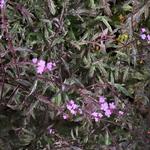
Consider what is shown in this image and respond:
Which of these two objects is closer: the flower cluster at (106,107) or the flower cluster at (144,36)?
the flower cluster at (106,107)

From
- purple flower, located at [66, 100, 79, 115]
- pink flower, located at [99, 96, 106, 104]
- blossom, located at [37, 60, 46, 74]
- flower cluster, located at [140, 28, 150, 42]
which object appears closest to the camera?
blossom, located at [37, 60, 46, 74]

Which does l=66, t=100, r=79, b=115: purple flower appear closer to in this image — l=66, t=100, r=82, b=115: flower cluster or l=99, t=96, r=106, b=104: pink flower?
l=66, t=100, r=82, b=115: flower cluster

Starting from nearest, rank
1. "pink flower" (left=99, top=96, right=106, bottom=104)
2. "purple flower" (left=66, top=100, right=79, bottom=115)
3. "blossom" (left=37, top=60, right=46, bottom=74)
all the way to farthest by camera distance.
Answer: "blossom" (left=37, top=60, right=46, bottom=74), "purple flower" (left=66, top=100, right=79, bottom=115), "pink flower" (left=99, top=96, right=106, bottom=104)

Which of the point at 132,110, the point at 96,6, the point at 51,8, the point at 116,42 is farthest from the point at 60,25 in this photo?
the point at 132,110

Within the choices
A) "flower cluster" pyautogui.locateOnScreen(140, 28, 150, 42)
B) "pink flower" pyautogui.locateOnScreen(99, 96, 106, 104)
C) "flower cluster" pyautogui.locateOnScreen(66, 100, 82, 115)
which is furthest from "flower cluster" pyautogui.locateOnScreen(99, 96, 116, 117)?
"flower cluster" pyautogui.locateOnScreen(140, 28, 150, 42)

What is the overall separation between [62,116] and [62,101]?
3.8 inches

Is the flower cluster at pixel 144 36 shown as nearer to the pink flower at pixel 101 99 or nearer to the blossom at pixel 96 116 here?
the pink flower at pixel 101 99

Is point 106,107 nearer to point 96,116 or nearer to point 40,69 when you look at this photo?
point 96,116

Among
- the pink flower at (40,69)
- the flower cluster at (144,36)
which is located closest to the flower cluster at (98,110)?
the pink flower at (40,69)

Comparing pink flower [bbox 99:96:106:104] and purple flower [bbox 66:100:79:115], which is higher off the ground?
pink flower [bbox 99:96:106:104]

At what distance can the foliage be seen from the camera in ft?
7.18

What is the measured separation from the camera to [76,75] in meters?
2.37

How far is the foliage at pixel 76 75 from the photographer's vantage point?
7.18 ft

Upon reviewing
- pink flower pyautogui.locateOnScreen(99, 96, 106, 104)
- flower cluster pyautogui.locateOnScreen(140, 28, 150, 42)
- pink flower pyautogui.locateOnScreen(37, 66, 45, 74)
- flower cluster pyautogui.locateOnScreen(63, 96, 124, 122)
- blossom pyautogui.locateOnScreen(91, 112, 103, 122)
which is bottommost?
blossom pyautogui.locateOnScreen(91, 112, 103, 122)
